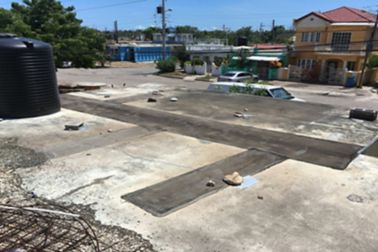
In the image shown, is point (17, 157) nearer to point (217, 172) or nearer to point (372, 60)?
point (217, 172)

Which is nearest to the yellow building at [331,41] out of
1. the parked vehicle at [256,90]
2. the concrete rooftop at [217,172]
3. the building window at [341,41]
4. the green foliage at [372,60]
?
the building window at [341,41]

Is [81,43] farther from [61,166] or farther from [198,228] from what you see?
[198,228]

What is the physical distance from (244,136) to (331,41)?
29.7 m

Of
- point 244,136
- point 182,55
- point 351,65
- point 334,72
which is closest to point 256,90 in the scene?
point 244,136

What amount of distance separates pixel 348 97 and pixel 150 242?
26319mm

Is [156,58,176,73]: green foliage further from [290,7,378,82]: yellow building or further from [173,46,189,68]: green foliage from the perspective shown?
[290,7,378,82]: yellow building

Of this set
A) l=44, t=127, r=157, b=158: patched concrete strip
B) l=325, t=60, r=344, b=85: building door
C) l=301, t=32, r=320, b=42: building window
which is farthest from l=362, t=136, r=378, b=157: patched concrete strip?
l=301, t=32, r=320, b=42: building window

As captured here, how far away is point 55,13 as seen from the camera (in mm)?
24672

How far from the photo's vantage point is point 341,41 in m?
35.4

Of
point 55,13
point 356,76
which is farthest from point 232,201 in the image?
point 356,76

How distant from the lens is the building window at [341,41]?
115 ft

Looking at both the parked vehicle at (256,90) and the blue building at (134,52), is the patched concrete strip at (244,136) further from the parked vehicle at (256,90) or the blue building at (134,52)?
the blue building at (134,52)

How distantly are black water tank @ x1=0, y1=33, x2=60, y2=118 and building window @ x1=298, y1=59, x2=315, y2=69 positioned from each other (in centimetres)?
3003

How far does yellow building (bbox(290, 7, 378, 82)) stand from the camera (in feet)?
113
